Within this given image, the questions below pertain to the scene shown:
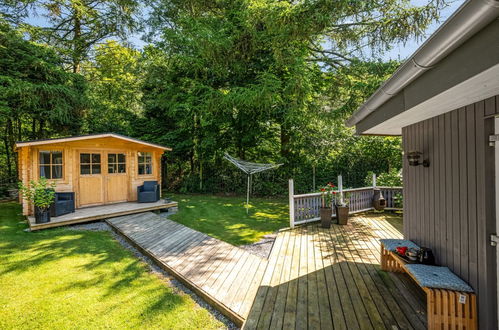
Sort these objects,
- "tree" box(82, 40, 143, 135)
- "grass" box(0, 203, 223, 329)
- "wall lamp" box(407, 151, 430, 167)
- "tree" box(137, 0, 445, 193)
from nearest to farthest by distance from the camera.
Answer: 1. "grass" box(0, 203, 223, 329)
2. "wall lamp" box(407, 151, 430, 167)
3. "tree" box(137, 0, 445, 193)
4. "tree" box(82, 40, 143, 135)

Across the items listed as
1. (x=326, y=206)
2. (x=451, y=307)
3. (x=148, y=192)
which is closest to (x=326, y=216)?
(x=326, y=206)

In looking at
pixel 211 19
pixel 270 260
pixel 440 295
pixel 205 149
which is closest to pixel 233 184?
pixel 205 149

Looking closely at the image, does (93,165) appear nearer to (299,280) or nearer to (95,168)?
(95,168)

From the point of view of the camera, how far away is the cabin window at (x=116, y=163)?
754cm

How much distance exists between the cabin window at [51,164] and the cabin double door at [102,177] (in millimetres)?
467

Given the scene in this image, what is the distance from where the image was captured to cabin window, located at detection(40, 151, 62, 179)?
20.7ft

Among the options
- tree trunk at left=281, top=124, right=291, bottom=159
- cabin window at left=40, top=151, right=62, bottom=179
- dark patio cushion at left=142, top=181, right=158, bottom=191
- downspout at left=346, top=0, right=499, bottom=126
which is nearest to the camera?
downspout at left=346, top=0, right=499, bottom=126

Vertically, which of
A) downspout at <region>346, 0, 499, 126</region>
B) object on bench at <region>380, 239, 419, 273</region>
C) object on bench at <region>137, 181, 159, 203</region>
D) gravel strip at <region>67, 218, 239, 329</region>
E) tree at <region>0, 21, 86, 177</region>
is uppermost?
tree at <region>0, 21, 86, 177</region>

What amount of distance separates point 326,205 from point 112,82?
511 inches

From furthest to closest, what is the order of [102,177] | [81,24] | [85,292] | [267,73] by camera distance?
[81,24] < [267,73] < [102,177] < [85,292]

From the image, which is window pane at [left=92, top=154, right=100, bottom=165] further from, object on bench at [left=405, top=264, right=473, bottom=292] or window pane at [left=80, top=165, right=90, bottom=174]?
object on bench at [left=405, top=264, right=473, bottom=292]

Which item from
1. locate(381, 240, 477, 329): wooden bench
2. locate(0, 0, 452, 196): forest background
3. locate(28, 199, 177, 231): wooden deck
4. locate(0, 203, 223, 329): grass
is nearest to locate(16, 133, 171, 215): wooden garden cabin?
locate(28, 199, 177, 231): wooden deck

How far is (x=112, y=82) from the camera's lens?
12.7 meters

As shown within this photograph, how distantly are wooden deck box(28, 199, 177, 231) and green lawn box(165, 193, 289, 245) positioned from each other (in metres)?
0.82
